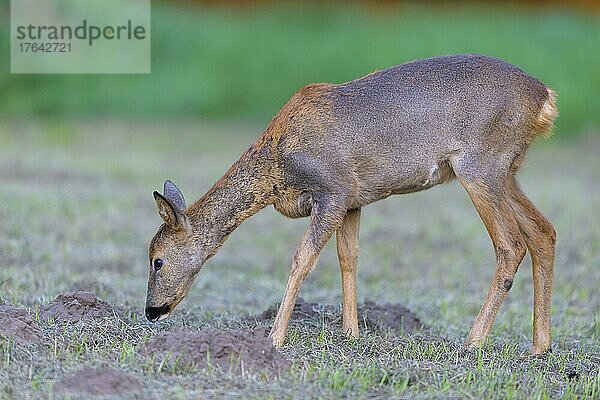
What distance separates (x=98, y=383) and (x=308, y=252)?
6.64 ft

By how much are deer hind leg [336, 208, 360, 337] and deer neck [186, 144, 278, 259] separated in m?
0.73

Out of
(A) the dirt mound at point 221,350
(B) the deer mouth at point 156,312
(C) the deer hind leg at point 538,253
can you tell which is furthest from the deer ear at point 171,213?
(C) the deer hind leg at point 538,253

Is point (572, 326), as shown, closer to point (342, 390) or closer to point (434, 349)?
point (434, 349)

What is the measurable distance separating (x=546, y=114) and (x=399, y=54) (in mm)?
17641

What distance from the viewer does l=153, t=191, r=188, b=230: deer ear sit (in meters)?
7.83

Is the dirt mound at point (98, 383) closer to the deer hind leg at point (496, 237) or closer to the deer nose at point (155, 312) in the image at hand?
the deer nose at point (155, 312)

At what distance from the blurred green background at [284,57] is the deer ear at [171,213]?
16000 mm

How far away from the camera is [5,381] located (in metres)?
6.52

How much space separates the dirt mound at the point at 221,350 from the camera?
6840 mm

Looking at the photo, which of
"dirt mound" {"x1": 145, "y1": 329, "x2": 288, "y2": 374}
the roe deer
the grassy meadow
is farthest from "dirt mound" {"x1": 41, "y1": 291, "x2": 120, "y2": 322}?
"dirt mound" {"x1": 145, "y1": 329, "x2": 288, "y2": 374}

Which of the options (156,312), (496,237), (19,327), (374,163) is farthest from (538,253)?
(19,327)

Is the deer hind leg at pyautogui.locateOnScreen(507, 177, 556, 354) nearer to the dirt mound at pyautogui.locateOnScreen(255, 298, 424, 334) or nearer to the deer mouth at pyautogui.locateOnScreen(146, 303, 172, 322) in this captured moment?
the dirt mound at pyautogui.locateOnScreen(255, 298, 424, 334)

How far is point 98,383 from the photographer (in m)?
6.42
